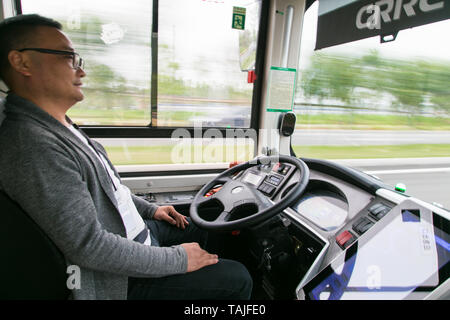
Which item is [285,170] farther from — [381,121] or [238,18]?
[238,18]

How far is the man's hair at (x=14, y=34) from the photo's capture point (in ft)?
3.05

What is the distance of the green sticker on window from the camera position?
2.23 m

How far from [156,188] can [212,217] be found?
0.65 metres

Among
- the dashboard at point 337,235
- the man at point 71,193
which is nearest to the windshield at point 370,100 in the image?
the dashboard at point 337,235

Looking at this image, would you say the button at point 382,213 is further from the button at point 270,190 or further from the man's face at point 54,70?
the man's face at point 54,70

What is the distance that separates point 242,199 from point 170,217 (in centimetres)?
47

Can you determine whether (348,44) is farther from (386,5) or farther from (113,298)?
(113,298)

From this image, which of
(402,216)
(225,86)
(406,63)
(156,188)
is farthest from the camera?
(225,86)

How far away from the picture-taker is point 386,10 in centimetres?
160

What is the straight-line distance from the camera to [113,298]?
36.3 inches

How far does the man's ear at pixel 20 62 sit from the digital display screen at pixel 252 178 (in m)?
1.05

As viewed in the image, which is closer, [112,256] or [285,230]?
[112,256]

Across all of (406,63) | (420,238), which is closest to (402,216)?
(420,238)
